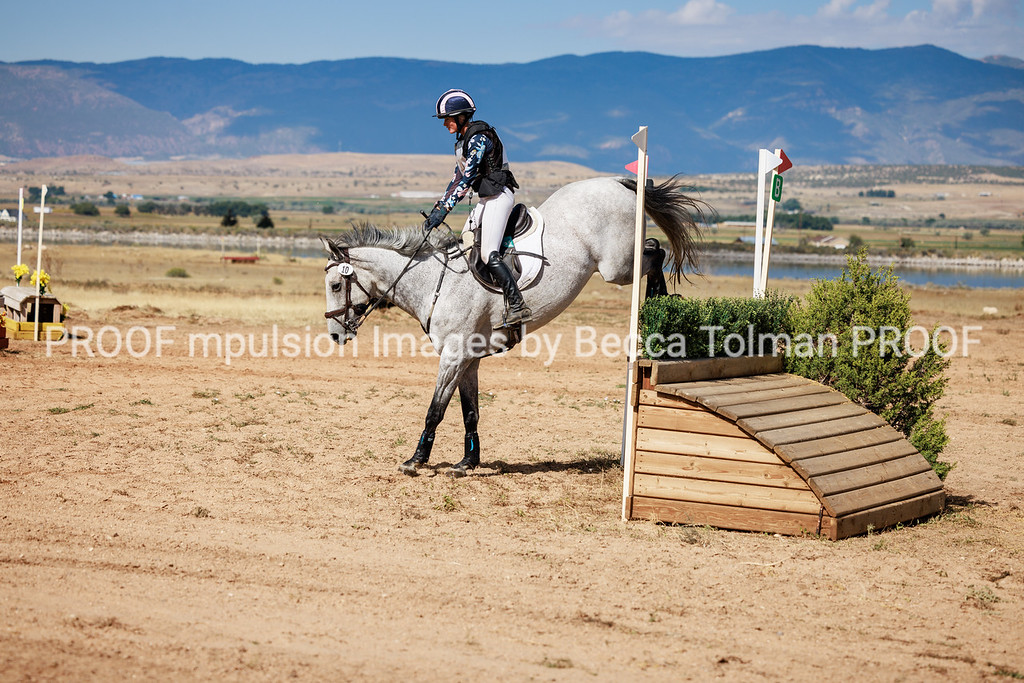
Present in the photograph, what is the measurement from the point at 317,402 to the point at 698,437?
7.08 metres

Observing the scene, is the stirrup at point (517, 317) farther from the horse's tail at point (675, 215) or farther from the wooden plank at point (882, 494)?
the wooden plank at point (882, 494)

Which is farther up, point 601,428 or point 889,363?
point 889,363

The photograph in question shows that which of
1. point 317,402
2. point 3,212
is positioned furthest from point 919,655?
point 3,212

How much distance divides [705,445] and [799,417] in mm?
924

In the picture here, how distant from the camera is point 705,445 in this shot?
7.52 m

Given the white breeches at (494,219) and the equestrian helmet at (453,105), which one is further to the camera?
the white breeches at (494,219)

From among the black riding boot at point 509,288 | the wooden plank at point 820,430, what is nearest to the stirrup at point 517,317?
the black riding boot at point 509,288

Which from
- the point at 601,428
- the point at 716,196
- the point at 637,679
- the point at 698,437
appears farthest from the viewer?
the point at 716,196

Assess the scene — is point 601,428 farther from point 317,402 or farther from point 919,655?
point 919,655

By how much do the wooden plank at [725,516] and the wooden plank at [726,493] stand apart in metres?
0.04

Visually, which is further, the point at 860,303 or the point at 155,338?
the point at 155,338

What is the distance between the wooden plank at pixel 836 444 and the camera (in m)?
7.27

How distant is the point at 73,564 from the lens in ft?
20.6

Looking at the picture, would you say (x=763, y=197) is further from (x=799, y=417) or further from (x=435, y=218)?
(x=435, y=218)
